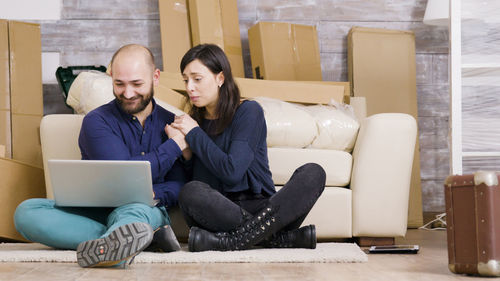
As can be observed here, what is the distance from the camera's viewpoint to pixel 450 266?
1790 mm

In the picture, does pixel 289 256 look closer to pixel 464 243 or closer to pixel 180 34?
pixel 464 243

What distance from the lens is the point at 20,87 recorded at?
10.9 feet

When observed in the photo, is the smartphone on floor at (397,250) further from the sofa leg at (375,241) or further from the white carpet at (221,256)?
the sofa leg at (375,241)

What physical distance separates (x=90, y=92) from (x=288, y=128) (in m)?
0.86

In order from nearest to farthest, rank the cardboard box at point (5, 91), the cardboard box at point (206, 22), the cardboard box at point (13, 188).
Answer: the cardboard box at point (13, 188)
the cardboard box at point (5, 91)
the cardboard box at point (206, 22)

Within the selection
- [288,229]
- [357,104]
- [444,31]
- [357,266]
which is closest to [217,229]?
[288,229]

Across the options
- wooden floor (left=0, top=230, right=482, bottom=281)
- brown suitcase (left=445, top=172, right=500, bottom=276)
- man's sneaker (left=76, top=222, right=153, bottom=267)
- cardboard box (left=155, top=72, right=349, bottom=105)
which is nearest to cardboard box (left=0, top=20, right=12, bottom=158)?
cardboard box (left=155, top=72, right=349, bottom=105)

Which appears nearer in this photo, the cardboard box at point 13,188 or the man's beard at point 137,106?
the man's beard at point 137,106

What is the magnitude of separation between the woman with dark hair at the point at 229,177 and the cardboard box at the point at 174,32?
1353 millimetres

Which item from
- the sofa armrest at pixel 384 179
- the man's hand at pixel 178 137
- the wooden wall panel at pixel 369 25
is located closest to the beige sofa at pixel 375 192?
the sofa armrest at pixel 384 179

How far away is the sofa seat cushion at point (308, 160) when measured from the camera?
9.23 ft

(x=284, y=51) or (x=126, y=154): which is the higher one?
(x=284, y=51)

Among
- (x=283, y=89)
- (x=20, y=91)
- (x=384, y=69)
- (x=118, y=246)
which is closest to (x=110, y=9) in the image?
(x=20, y=91)

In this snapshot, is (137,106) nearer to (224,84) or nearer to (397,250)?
(224,84)
